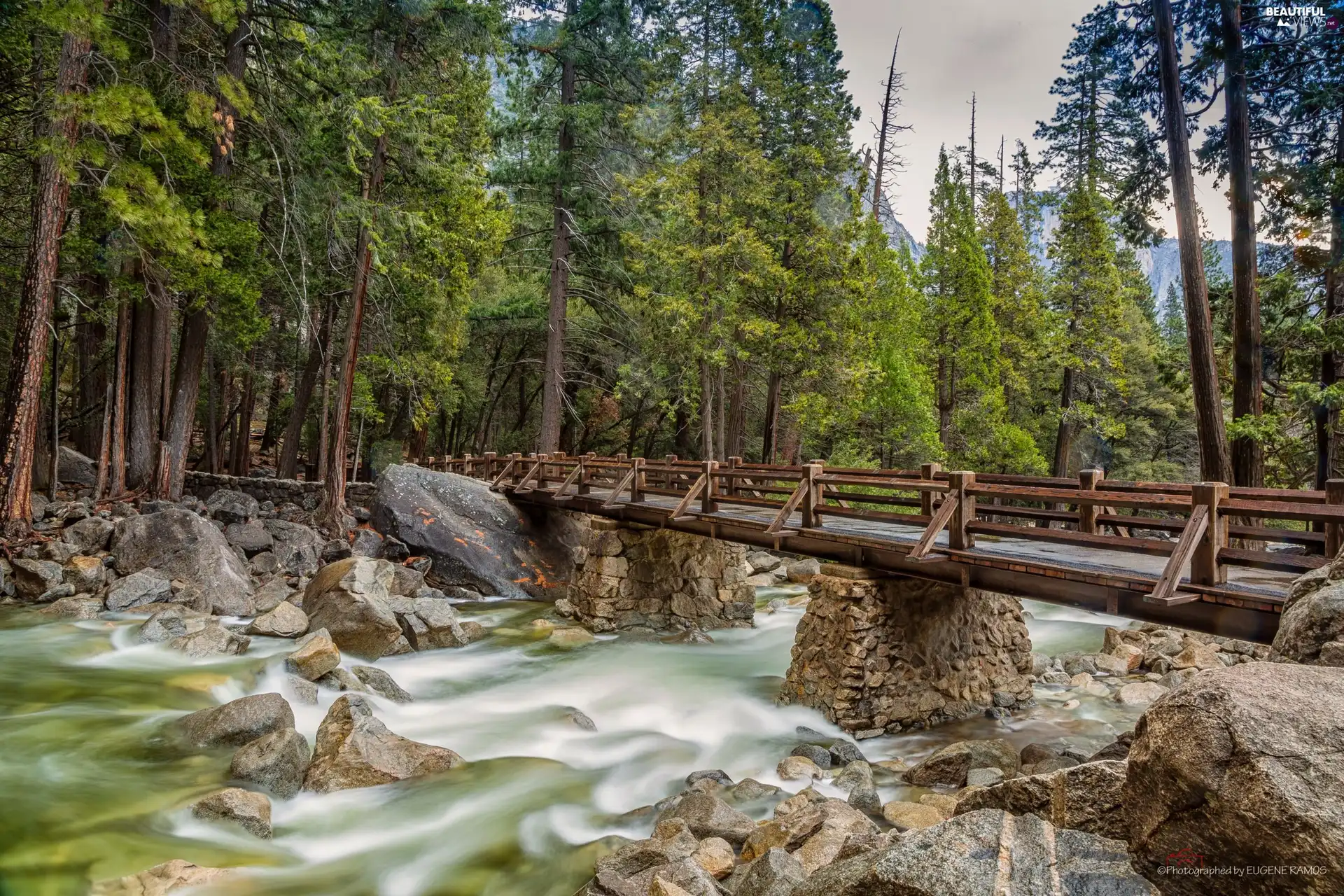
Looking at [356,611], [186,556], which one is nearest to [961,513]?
[356,611]

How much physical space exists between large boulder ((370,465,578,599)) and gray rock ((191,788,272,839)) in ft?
28.2

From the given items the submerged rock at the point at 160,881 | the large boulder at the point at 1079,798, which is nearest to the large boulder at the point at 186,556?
the submerged rock at the point at 160,881

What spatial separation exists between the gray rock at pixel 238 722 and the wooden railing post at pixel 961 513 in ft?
22.0

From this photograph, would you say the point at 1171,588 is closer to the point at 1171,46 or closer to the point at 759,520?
the point at 759,520

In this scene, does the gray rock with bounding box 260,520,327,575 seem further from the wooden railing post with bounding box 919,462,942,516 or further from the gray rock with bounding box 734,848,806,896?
the gray rock with bounding box 734,848,806,896

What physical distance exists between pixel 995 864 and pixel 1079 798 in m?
0.58

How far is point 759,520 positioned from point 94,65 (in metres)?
13.2

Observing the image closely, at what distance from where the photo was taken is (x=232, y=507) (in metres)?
15.2

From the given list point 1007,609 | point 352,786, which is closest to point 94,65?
point 352,786

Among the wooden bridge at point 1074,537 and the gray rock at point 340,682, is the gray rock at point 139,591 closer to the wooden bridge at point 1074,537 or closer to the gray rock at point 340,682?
the gray rock at point 340,682

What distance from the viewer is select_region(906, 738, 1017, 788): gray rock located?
6418 mm

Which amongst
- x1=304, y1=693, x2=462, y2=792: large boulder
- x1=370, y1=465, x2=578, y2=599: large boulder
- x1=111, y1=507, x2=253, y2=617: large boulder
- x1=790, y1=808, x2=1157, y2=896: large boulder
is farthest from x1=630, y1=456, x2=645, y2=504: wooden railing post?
x1=790, y1=808, x2=1157, y2=896: large boulder

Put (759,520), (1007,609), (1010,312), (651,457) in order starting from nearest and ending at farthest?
1. (1007,609)
2. (759,520)
3. (1010,312)
4. (651,457)

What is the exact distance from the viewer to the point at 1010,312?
2461cm
